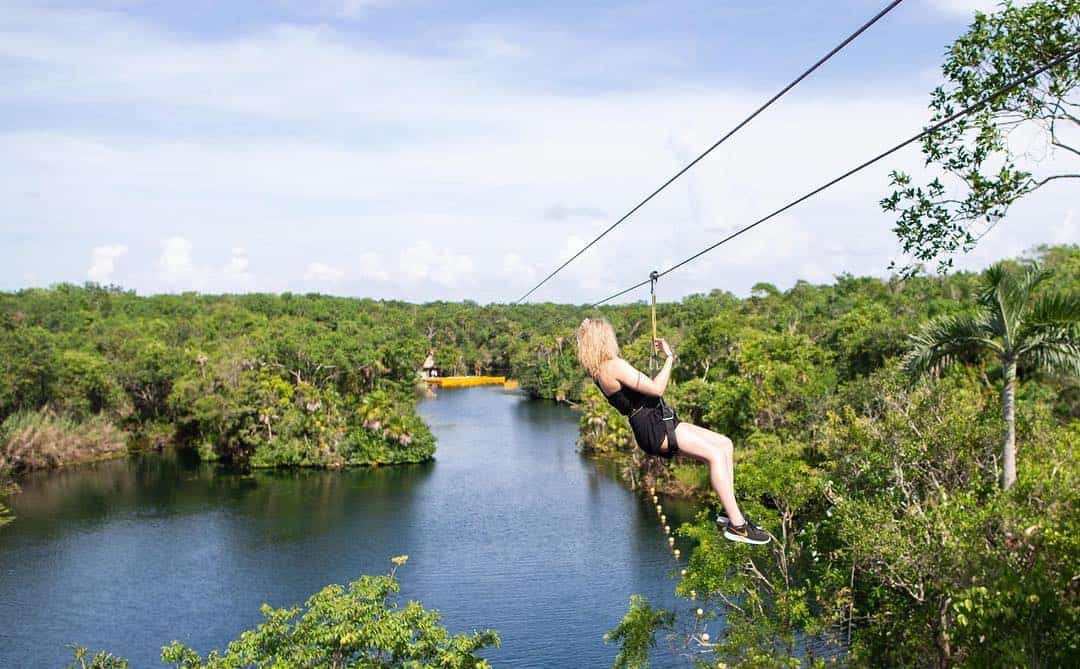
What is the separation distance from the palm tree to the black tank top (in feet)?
22.7

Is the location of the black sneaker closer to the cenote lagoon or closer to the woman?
the woman

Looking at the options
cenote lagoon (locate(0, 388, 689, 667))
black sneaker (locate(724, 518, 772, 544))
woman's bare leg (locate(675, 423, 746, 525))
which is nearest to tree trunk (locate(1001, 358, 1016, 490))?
black sneaker (locate(724, 518, 772, 544))

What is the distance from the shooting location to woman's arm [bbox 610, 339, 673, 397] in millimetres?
5215

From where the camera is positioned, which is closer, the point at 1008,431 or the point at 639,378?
the point at 639,378

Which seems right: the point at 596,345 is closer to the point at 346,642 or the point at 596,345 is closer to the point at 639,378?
the point at 639,378

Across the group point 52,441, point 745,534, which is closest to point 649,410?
point 745,534

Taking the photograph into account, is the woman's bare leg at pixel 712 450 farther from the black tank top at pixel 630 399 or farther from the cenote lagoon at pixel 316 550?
the cenote lagoon at pixel 316 550

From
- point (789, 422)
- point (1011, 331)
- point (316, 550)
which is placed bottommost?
point (316, 550)

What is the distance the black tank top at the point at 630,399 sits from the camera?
536 cm

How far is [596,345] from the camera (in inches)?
211

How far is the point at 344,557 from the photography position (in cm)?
2627

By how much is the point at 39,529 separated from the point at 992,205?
3062cm

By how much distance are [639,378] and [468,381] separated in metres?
88.7

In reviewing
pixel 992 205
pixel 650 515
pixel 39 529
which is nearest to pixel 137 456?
pixel 39 529
